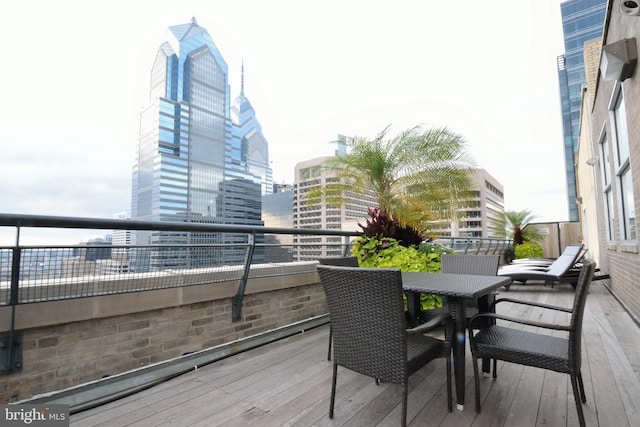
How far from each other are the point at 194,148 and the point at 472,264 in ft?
81.3

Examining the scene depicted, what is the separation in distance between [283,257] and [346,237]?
139cm

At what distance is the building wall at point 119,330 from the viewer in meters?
2.03

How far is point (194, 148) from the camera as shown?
24578 millimetres

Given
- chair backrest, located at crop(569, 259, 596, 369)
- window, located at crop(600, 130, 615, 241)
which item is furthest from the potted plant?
window, located at crop(600, 130, 615, 241)

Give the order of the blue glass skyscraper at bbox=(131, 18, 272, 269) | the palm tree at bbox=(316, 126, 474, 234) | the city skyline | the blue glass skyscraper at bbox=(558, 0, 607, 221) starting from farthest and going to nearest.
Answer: the blue glass skyscraper at bbox=(558, 0, 607, 221) < the blue glass skyscraper at bbox=(131, 18, 272, 269) < the city skyline < the palm tree at bbox=(316, 126, 474, 234)

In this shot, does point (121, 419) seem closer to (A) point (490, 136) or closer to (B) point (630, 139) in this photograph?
(B) point (630, 139)

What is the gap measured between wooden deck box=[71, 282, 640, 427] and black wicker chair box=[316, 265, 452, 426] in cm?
23

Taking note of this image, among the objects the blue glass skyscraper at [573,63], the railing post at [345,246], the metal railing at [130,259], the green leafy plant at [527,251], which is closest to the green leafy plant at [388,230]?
the railing post at [345,246]

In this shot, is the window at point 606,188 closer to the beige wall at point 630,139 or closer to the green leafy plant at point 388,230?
the beige wall at point 630,139

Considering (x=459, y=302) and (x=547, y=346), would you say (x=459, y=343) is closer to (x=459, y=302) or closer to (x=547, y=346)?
(x=459, y=302)

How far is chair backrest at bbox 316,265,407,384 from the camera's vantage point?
1.70 meters

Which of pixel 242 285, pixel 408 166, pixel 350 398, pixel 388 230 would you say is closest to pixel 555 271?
pixel 408 166

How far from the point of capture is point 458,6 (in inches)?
313

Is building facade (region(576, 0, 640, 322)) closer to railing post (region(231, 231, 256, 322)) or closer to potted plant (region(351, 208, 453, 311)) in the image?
potted plant (region(351, 208, 453, 311))
